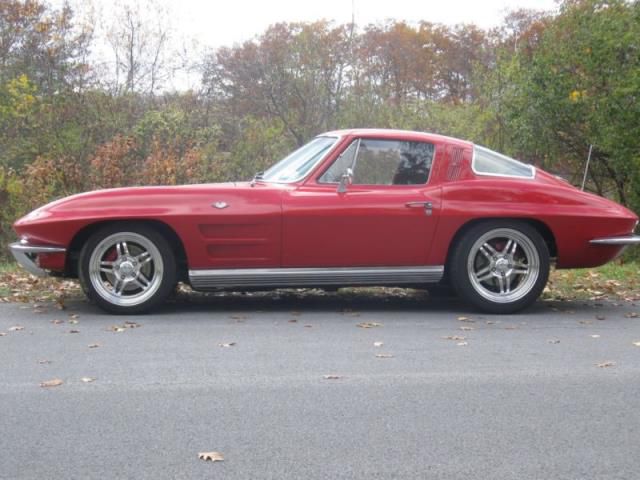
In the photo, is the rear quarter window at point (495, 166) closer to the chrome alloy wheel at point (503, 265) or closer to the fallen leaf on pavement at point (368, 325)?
the chrome alloy wheel at point (503, 265)

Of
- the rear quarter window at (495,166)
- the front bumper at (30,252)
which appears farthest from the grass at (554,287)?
the rear quarter window at (495,166)

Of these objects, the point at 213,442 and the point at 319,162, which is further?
the point at 319,162

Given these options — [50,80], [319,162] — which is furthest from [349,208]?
[50,80]

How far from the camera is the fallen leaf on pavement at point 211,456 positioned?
12.9ft

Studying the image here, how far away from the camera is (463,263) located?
7762 mm

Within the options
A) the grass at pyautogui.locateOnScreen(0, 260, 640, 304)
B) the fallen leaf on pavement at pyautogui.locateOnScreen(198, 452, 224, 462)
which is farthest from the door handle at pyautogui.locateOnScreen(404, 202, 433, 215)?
the fallen leaf on pavement at pyautogui.locateOnScreen(198, 452, 224, 462)

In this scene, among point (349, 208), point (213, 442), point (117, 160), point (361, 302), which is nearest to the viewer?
point (213, 442)

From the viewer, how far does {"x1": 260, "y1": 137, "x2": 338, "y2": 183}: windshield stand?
788 cm

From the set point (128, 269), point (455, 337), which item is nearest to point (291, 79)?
point (128, 269)

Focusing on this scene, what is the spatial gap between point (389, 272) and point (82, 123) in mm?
17411

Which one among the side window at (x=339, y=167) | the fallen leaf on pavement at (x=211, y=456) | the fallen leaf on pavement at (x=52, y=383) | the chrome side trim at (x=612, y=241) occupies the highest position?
the side window at (x=339, y=167)

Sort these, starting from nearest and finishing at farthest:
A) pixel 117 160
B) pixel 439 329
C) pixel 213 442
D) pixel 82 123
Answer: pixel 213 442, pixel 439 329, pixel 117 160, pixel 82 123

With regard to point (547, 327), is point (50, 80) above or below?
above

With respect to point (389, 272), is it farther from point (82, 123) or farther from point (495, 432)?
point (82, 123)
